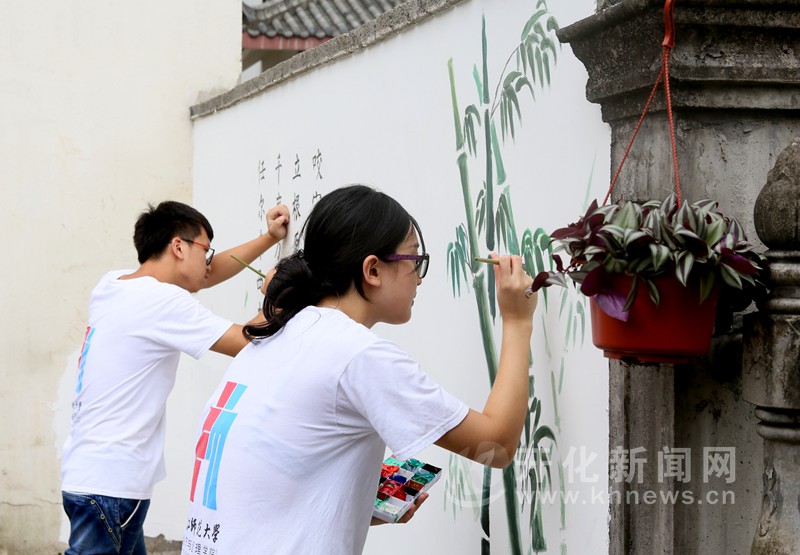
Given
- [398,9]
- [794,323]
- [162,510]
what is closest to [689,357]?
[794,323]

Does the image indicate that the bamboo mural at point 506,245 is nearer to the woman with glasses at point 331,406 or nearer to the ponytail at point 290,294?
the woman with glasses at point 331,406

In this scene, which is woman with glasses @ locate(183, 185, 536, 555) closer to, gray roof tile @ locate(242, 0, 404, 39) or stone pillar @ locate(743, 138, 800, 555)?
stone pillar @ locate(743, 138, 800, 555)

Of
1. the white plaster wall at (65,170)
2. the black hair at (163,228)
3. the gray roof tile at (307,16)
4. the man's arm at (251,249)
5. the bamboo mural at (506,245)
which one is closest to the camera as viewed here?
the bamboo mural at (506,245)

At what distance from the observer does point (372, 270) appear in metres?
2.12

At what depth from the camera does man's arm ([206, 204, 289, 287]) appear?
4.22 metres

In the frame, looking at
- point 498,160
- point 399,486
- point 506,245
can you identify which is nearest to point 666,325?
point 399,486

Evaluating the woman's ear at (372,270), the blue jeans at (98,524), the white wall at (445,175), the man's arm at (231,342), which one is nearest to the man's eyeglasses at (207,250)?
the white wall at (445,175)

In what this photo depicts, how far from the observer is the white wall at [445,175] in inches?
96.2

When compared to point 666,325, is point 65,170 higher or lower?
higher

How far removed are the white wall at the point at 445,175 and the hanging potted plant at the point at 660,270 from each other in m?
0.45

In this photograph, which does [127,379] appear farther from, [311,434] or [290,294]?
[311,434]

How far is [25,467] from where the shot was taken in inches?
234

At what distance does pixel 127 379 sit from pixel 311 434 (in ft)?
5.56

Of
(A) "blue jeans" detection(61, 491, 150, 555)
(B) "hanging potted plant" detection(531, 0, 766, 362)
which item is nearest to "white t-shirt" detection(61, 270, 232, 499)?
(A) "blue jeans" detection(61, 491, 150, 555)
